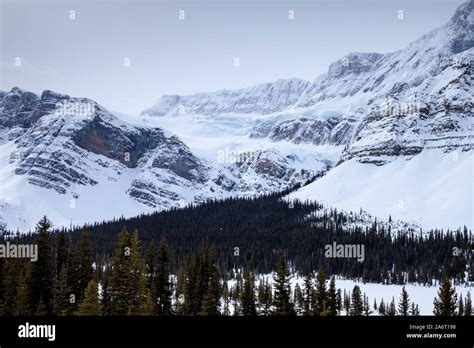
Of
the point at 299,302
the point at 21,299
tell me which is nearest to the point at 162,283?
the point at 21,299

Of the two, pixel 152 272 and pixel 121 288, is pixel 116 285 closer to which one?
pixel 121 288

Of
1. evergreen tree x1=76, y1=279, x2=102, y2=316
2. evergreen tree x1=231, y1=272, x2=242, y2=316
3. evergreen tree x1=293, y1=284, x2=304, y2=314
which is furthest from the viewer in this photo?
evergreen tree x1=231, y1=272, x2=242, y2=316

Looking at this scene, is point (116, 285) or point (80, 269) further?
point (80, 269)

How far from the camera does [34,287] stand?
5362 centimetres

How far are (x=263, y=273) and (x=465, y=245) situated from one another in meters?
72.9

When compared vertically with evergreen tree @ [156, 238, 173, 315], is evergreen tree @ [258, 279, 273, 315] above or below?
below

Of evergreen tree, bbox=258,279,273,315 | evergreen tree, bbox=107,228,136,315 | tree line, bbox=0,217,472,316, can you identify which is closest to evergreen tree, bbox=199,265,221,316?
tree line, bbox=0,217,472,316

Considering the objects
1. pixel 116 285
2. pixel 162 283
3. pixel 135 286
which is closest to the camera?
pixel 116 285

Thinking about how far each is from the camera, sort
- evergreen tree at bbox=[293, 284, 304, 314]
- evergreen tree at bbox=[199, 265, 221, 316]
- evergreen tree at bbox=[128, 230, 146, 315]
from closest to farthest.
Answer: evergreen tree at bbox=[128, 230, 146, 315] → evergreen tree at bbox=[199, 265, 221, 316] → evergreen tree at bbox=[293, 284, 304, 314]

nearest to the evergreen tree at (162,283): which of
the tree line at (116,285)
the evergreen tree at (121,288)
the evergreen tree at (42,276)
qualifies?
the tree line at (116,285)

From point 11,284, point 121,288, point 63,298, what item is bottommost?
point 63,298

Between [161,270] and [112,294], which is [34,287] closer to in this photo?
[112,294]

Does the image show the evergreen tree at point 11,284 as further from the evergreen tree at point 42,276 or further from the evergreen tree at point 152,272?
the evergreen tree at point 152,272

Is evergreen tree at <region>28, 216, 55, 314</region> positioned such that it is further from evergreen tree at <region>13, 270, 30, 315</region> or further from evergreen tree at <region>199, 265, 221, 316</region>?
evergreen tree at <region>199, 265, 221, 316</region>
